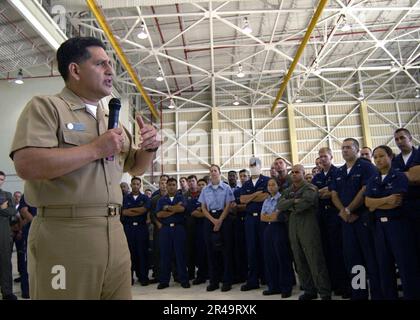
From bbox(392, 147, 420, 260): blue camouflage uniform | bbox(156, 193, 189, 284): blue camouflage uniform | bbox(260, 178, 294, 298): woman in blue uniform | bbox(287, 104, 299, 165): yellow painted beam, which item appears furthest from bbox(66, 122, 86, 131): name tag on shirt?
bbox(287, 104, 299, 165): yellow painted beam

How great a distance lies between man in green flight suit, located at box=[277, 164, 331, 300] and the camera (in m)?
4.19

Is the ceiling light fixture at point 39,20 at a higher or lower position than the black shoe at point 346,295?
higher

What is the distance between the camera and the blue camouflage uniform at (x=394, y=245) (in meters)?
3.34

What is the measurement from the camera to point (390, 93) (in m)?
16.5

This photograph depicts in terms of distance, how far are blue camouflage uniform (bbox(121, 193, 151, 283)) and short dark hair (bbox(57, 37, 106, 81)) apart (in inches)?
193

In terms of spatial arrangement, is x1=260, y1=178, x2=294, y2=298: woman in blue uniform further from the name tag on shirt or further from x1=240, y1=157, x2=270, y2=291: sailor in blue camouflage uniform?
the name tag on shirt

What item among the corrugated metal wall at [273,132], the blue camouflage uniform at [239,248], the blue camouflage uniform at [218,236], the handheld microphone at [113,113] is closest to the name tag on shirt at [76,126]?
the handheld microphone at [113,113]

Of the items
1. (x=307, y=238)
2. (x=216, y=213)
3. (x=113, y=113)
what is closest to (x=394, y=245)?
(x=307, y=238)

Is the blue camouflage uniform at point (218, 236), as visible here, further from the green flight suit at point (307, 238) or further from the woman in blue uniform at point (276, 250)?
the green flight suit at point (307, 238)

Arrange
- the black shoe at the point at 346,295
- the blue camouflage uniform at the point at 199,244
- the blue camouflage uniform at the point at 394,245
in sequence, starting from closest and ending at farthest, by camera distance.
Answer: the blue camouflage uniform at the point at 394,245
the black shoe at the point at 346,295
the blue camouflage uniform at the point at 199,244

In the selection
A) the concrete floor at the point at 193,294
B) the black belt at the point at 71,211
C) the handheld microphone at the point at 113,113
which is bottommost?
the concrete floor at the point at 193,294

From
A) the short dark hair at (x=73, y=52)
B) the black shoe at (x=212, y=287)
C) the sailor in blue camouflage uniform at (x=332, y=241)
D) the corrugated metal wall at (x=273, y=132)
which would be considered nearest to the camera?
the short dark hair at (x=73, y=52)

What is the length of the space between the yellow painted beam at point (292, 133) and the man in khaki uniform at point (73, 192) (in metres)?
15.1
